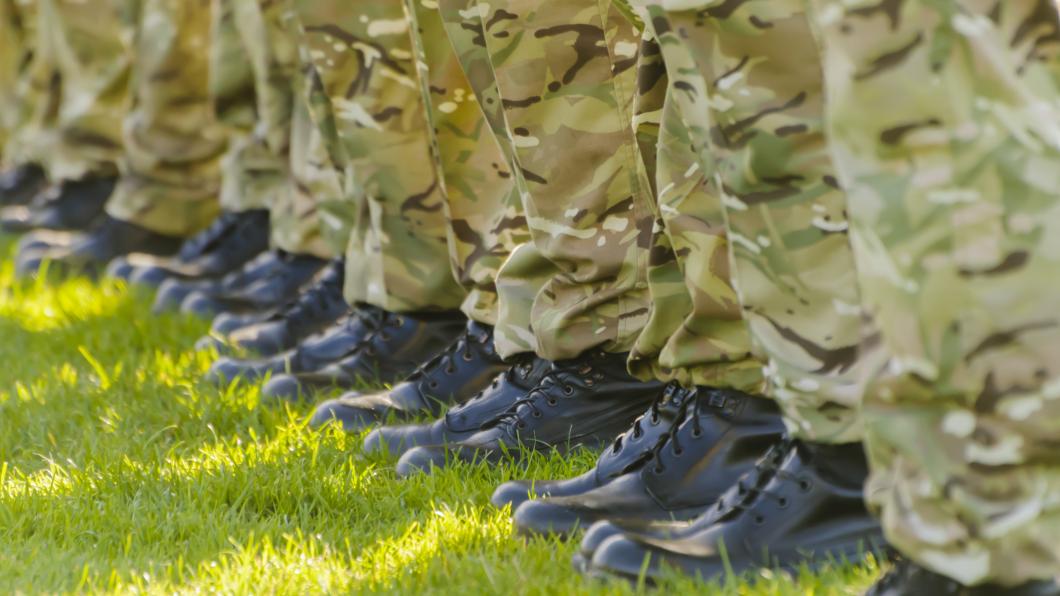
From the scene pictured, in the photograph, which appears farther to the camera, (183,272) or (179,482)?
(183,272)

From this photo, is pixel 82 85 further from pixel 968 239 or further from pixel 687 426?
pixel 968 239

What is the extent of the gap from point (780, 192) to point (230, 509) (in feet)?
3.15

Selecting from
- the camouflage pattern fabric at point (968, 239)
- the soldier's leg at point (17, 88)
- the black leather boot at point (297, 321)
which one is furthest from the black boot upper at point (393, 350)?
the soldier's leg at point (17, 88)

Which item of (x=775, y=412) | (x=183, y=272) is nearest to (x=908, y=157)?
(x=775, y=412)

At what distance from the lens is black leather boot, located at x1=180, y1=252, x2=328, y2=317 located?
3.74 metres

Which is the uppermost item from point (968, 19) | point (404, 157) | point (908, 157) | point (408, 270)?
point (968, 19)

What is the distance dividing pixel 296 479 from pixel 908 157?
3.84 ft

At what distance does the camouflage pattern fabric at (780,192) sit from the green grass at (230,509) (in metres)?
0.22

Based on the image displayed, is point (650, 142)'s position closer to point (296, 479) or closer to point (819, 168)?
point (819, 168)

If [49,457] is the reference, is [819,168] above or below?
above

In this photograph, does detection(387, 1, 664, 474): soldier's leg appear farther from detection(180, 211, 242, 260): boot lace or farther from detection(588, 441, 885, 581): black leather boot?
detection(180, 211, 242, 260): boot lace

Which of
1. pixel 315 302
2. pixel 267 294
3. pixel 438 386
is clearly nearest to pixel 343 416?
pixel 438 386

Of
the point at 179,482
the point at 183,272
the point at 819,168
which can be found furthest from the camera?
the point at 183,272

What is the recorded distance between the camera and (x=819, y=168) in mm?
1592
